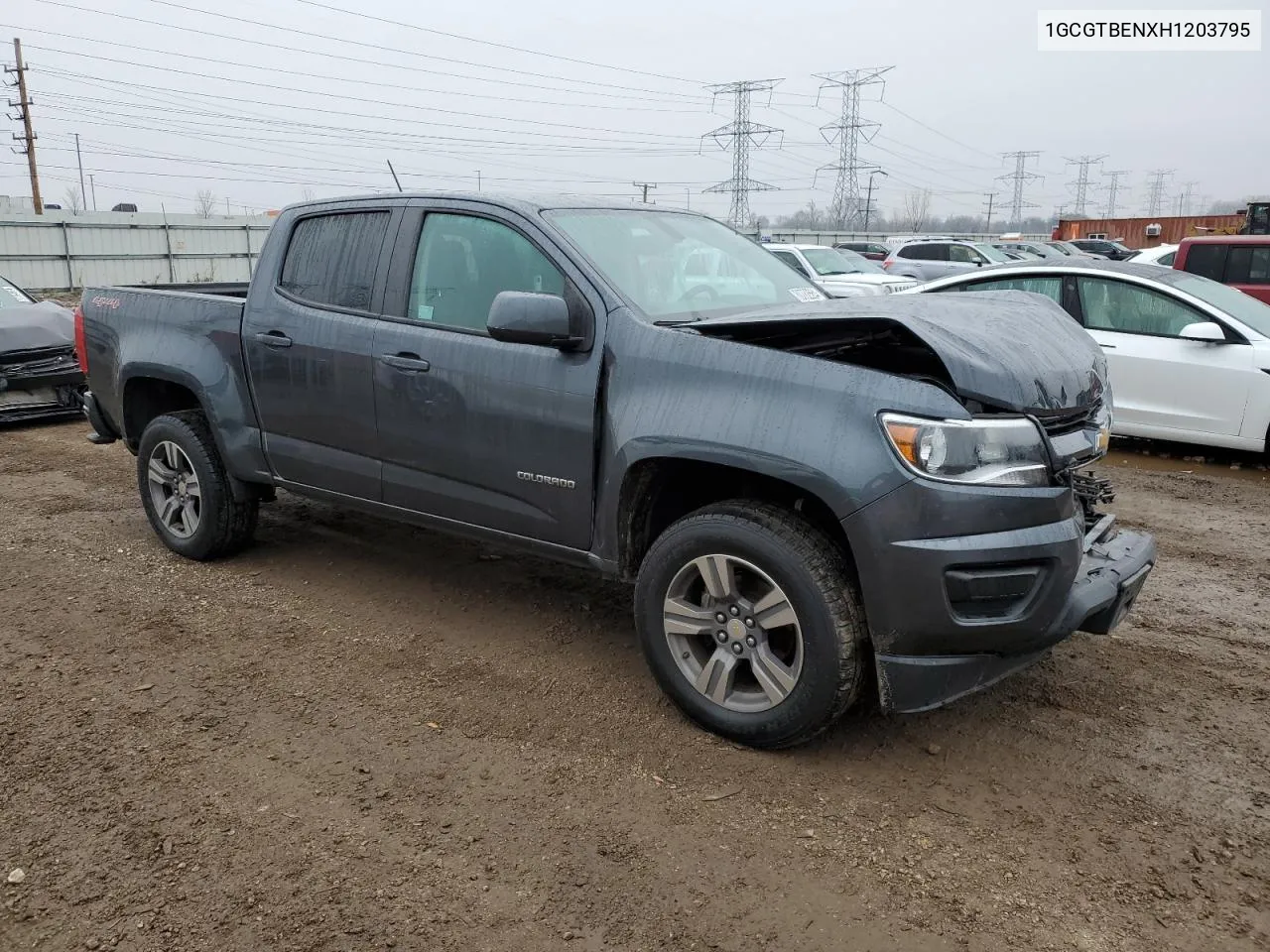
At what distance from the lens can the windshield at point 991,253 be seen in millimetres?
24250

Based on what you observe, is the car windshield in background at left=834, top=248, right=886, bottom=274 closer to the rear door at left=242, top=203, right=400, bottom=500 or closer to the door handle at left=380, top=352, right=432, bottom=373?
the rear door at left=242, top=203, right=400, bottom=500

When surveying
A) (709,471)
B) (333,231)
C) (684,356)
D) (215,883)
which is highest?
(333,231)

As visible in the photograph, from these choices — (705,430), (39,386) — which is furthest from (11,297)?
(705,430)

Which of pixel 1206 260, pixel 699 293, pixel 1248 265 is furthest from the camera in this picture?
pixel 1206 260

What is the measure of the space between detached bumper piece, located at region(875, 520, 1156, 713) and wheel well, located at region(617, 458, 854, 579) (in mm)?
484

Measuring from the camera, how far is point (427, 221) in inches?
173

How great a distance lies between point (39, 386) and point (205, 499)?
5.17 meters

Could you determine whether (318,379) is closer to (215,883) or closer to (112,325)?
(112,325)

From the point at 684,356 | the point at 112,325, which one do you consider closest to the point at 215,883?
the point at 684,356

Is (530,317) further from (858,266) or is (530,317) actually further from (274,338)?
(858,266)

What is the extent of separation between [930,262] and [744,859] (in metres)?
21.9

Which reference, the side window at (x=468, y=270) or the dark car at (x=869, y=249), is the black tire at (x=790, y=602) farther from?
the dark car at (x=869, y=249)

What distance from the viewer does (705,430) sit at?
11.3 feet

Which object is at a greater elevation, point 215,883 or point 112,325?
point 112,325
